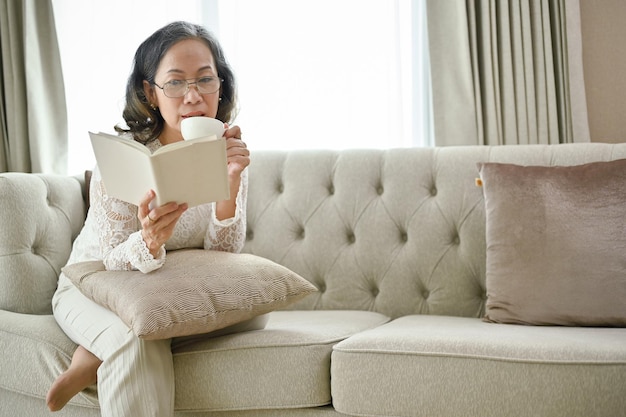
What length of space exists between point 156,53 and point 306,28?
1.12m

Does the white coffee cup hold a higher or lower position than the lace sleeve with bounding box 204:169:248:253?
higher

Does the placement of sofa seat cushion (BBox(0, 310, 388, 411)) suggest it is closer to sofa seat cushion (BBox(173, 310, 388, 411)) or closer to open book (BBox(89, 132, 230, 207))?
sofa seat cushion (BBox(173, 310, 388, 411))

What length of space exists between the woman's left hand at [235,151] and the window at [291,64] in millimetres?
1002

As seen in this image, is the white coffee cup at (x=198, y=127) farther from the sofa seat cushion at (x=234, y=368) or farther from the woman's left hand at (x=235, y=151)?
the sofa seat cushion at (x=234, y=368)

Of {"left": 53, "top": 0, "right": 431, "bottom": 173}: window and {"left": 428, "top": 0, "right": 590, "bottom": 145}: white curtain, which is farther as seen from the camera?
{"left": 53, "top": 0, "right": 431, "bottom": 173}: window

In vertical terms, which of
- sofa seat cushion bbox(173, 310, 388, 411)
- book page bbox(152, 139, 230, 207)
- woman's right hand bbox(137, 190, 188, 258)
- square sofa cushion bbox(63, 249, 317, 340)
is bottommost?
sofa seat cushion bbox(173, 310, 388, 411)

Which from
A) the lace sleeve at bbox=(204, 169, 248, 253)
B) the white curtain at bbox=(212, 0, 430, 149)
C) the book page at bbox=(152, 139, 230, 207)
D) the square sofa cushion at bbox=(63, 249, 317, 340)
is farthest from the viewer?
the white curtain at bbox=(212, 0, 430, 149)

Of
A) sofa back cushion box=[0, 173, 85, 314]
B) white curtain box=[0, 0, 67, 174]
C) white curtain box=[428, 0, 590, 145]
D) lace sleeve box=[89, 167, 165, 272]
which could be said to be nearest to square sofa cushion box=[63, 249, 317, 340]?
lace sleeve box=[89, 167, 165, 272]

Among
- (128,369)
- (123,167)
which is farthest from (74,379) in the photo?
(123,167)

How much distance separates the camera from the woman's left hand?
186cm

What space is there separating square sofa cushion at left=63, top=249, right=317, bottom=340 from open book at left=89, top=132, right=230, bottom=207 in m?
0.19

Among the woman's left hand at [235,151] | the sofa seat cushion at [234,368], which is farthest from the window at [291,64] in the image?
the sofa seat cushion at [234,368]

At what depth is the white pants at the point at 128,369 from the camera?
159cm

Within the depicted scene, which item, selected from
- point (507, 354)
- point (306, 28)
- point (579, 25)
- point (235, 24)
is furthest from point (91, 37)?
point (507, 354)
